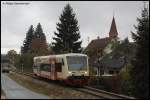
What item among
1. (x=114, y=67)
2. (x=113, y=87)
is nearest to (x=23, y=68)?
(x=114, y=67)

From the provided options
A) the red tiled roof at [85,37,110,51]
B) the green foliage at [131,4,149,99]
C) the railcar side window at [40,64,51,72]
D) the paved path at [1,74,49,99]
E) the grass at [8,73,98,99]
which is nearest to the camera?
the paved path at [1,74,49,99]

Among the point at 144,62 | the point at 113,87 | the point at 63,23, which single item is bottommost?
the point at 113,87

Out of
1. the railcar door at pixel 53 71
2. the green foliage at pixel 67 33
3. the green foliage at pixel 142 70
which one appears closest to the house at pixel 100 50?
the green foliage at pixel 67 33

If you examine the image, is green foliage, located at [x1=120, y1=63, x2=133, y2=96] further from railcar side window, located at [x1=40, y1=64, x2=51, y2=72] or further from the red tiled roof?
the red tiled roof

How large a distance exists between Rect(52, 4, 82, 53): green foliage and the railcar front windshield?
38.5 m

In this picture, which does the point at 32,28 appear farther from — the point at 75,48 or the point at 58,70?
the point at 58,70

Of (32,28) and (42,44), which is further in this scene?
(32,28)

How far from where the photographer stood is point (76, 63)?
3591 centimetres

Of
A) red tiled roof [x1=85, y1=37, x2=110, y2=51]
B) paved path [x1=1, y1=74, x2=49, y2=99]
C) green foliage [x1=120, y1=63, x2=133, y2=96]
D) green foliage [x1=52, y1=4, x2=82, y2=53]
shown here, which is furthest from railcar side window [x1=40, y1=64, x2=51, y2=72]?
red tiled roof [x1=85, y1=37, x2=110, y2=51]

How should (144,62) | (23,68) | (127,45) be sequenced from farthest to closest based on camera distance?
1. (23,68)
2. (127,45)
3. (144,62)

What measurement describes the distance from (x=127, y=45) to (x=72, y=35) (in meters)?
11.2

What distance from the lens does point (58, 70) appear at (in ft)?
123

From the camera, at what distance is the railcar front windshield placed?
117 feet

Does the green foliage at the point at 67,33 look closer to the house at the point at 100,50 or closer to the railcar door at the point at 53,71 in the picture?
the house at the point at 100,50
